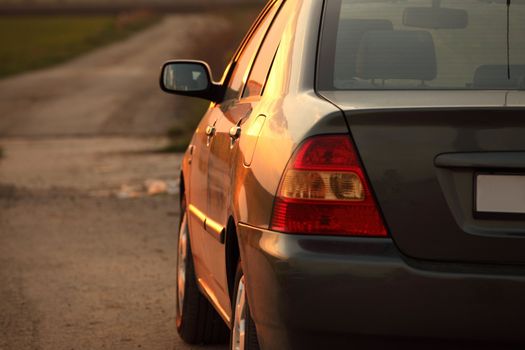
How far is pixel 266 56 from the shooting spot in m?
5.04

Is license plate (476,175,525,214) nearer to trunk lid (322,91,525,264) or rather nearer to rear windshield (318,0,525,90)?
trunk lid (322,91,525,264)

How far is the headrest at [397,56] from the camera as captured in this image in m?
4.23

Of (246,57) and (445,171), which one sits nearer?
(445,171)

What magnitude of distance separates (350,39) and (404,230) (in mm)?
883

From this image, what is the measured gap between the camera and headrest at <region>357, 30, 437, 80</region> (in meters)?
4.23

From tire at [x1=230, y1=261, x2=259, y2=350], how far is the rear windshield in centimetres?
69

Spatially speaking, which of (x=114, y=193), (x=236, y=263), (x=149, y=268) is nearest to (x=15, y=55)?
(x=114, y=193)

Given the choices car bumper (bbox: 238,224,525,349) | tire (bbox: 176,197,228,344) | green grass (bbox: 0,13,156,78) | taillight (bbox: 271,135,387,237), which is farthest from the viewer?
green grass (bbox: 0,13,156,78)

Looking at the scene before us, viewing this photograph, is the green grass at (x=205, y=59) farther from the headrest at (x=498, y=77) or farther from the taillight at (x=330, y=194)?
the taillight at (x=330, y=194)

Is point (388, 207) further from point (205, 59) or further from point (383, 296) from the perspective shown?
point (205, 59)

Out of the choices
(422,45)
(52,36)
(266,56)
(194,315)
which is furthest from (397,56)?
(52,36)

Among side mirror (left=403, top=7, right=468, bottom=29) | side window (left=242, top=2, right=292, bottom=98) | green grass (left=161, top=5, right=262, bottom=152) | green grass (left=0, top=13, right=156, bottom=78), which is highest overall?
side mirror (left=403, top=7, right=468, bottom=29)

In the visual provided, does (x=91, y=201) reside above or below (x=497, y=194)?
below

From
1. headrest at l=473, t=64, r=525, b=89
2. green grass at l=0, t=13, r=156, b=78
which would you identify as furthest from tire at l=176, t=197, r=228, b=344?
green grass at l=0, t=13, r=156, b=78
